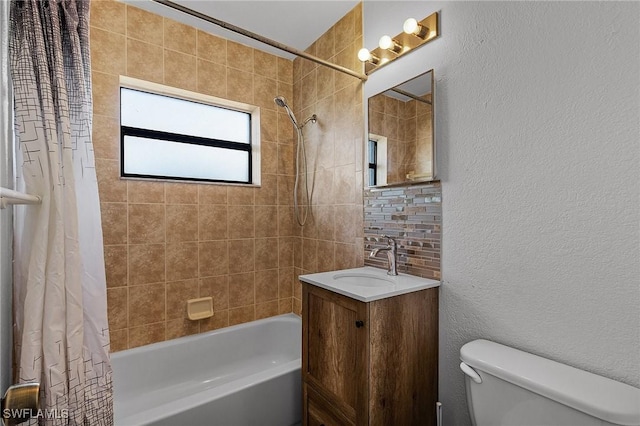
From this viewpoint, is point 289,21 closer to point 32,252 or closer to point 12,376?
point 32,252

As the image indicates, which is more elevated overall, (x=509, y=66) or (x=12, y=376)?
(x=509, y=66)

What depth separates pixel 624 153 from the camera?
36.3 inches

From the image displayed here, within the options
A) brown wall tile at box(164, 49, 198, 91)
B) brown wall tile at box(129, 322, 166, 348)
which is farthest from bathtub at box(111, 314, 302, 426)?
brown wall tile at box(164, 49, 198, 91)

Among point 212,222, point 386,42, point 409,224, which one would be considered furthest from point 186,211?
point 386,42

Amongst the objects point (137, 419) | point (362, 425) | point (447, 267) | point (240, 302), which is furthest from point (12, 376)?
point (447, 267)

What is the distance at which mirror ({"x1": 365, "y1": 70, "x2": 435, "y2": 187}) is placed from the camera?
1.47 metres

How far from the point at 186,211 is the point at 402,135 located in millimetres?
1492

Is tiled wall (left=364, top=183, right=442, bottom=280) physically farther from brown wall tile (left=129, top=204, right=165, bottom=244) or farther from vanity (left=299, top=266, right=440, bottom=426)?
brown wall tile (left=129, top=204, right=165, bottom=244)

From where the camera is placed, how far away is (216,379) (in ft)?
7.00

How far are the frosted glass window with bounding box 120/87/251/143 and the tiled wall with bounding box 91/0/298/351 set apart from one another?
0.15 metres

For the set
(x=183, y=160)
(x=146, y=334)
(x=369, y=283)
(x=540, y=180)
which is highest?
(x=183, y=160)

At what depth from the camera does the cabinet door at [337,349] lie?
47.9 inches

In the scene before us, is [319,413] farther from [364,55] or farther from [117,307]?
[364,55]

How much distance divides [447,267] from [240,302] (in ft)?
5.14
